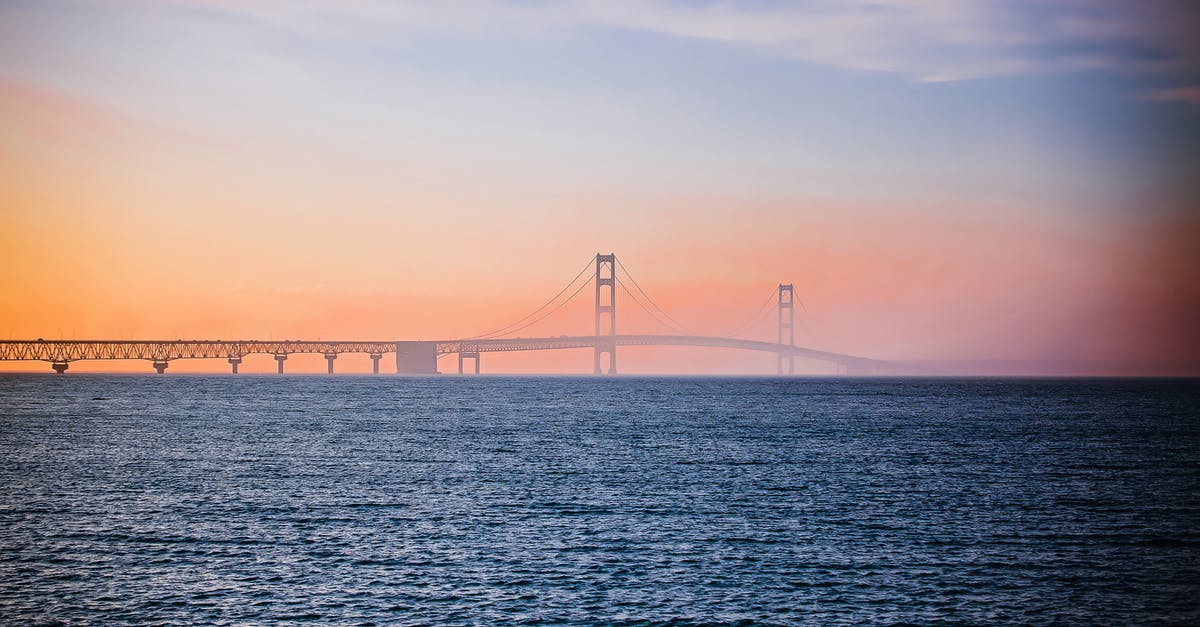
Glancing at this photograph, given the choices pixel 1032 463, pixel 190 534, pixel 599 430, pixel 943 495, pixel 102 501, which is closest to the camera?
pixel 190 534

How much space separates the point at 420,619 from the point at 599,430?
49.1 m

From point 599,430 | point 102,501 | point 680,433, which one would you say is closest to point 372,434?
point 599,430

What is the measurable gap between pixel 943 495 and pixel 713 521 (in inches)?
438

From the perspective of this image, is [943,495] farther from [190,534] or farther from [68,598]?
[68,598]

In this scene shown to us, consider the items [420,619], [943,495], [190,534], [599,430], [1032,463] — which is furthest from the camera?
[599,430]

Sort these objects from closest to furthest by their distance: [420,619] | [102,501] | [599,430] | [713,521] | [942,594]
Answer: [420,619] < [942,594] < [713,521] < [102,501] < [599,430]

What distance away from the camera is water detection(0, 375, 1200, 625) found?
21.6 metres

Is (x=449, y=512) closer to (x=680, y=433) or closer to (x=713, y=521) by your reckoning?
(x=713, y=521)

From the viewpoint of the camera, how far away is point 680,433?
68125mm

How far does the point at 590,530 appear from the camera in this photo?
96.9 feet

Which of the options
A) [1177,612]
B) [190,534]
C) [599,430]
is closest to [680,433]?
[599,430]

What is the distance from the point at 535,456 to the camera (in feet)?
166

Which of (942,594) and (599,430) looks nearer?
(942,594)

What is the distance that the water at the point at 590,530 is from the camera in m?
21.6
